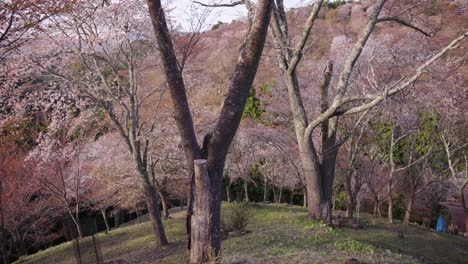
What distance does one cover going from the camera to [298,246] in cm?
604

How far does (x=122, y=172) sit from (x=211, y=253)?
10.8 meters

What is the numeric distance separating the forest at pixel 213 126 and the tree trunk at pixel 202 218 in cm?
2

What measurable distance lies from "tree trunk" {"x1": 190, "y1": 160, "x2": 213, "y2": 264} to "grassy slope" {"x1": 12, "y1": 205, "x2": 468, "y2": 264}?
1.75 ft

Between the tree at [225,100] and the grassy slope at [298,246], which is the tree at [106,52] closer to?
the grassy slope at [298,246]

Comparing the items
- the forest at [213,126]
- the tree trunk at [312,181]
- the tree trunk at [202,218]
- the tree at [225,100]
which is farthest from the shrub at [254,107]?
the tree trunk at [202,218]

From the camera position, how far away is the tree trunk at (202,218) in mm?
4441

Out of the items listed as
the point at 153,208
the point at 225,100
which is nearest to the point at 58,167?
the point at 153,208

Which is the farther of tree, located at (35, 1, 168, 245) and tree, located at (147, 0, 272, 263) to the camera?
tree, located at (35, 1, 168, 245)

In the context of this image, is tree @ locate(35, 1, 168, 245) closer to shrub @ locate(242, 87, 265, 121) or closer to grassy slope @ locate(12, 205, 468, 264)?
grassy slope @ locate(12, 205, 468, 264)

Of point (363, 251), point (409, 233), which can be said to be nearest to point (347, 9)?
point (409, 233)

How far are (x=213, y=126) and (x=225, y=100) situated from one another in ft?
9.93

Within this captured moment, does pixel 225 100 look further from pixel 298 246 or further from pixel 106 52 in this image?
pixel 106 52

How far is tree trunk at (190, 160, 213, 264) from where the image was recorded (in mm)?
4441

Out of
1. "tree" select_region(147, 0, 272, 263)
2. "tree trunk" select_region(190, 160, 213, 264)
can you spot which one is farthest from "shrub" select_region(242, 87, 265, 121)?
"tree trunk" select_region(190, 160, 213, 264)
